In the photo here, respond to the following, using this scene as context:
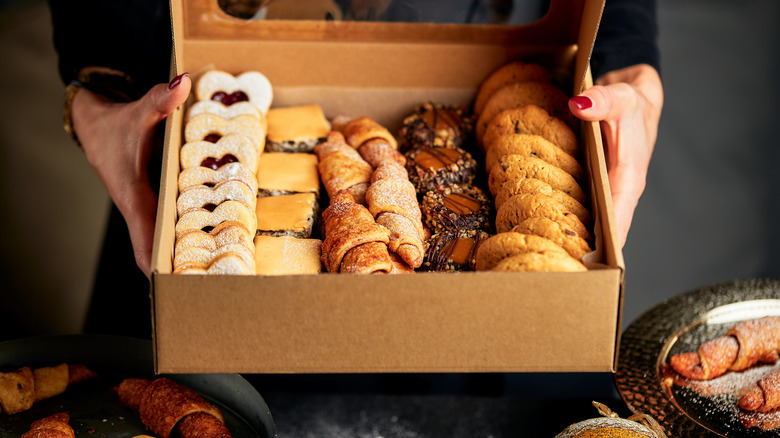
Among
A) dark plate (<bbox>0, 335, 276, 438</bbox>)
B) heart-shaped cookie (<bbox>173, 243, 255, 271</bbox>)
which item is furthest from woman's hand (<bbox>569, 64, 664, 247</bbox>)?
dark plate (<bbox>0, 335, 276, 438</bbox>)

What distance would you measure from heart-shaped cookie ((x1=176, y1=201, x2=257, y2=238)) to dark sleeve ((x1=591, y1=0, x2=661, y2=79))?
41.0 inches

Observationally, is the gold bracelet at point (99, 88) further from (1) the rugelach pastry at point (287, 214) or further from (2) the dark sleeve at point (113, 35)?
(1) the rugelach pastry at point (287, 214)

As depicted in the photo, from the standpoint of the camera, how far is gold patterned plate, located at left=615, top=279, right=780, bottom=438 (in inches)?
48.9

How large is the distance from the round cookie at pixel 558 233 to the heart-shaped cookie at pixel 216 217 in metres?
0.53

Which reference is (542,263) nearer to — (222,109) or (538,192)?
(538,192)

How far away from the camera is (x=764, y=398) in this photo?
4.18 feet

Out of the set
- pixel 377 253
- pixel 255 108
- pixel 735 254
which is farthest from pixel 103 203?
pixel 735 254

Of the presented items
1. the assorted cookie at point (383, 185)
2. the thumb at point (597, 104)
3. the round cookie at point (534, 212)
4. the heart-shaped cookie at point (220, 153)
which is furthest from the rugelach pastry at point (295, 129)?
the thumb at point (597, 104)

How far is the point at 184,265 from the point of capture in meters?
1.17

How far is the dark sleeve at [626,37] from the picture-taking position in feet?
5.85

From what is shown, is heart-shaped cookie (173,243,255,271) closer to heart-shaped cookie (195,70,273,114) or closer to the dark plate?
the dark plate

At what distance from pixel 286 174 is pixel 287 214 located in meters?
0.15

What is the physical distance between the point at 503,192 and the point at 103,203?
107 inches

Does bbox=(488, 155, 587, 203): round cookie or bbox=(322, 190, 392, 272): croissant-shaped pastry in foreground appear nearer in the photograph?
bbox=(322, 190, 392, 272): croissant-shaped pastry in foreground
